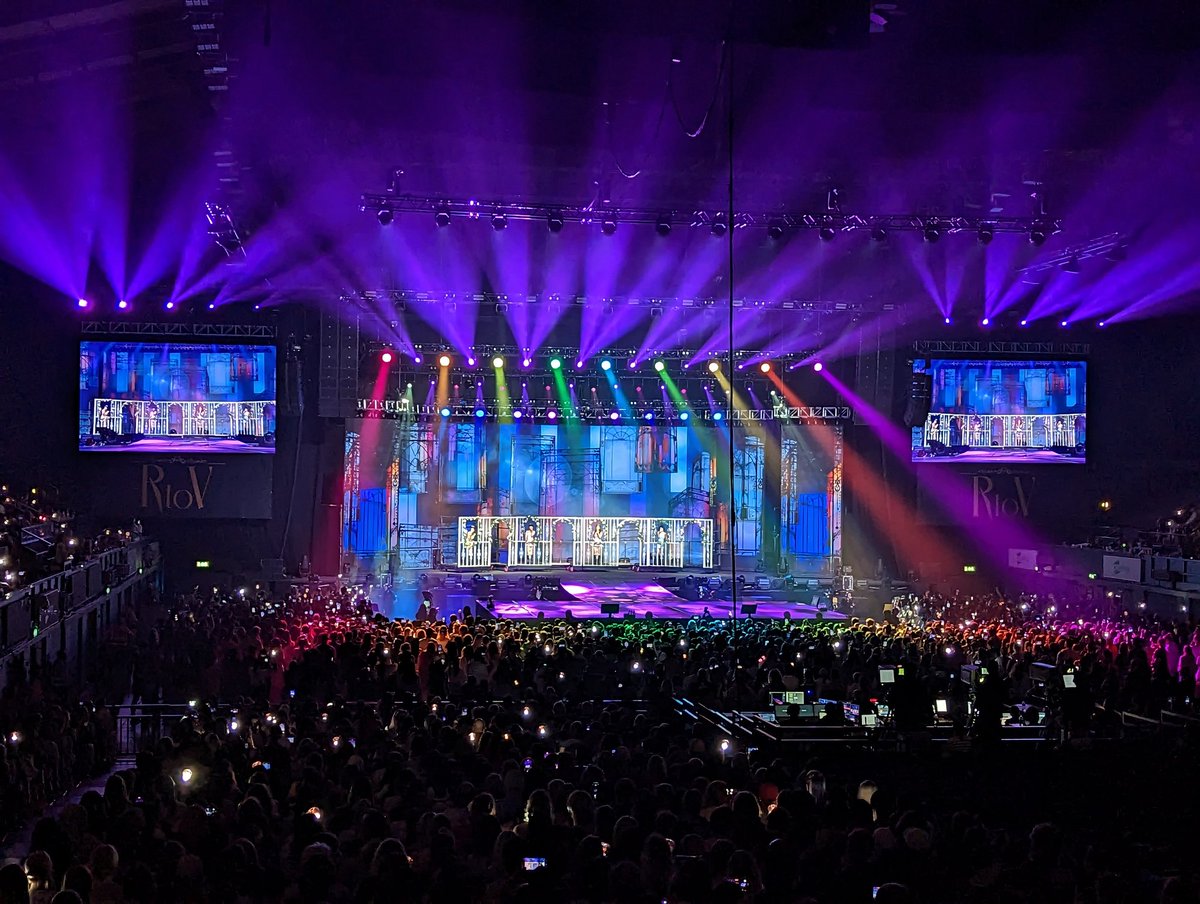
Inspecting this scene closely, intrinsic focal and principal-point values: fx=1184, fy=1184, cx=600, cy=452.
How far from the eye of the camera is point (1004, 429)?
31.0 metres

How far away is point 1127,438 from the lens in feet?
104

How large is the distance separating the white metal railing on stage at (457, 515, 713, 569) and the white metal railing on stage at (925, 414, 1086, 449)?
6713 mm

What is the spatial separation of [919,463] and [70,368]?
850 inches

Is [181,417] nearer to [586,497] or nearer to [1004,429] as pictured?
[586,497]

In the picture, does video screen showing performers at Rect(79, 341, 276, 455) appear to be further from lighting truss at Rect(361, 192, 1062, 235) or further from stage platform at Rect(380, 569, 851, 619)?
lighting truss at Rect(361, 192, 1062, 235)

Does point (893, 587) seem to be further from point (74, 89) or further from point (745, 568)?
Result: point (74, 89)

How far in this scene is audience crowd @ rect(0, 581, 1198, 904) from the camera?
6.76m

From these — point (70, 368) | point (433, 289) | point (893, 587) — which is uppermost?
point (433, 289)

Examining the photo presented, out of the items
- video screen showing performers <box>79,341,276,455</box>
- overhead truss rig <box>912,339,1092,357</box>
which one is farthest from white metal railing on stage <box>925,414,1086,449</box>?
video screen showing performers <box>79,341,276,455</box>

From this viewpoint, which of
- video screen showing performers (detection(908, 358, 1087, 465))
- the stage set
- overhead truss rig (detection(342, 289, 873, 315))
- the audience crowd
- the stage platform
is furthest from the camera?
the stage set

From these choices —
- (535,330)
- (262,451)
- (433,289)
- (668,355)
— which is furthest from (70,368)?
(668,355)

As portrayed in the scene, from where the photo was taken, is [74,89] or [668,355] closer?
[74,89]

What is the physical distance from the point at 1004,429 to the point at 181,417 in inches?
819

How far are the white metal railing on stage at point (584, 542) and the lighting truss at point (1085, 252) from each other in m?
11.0
